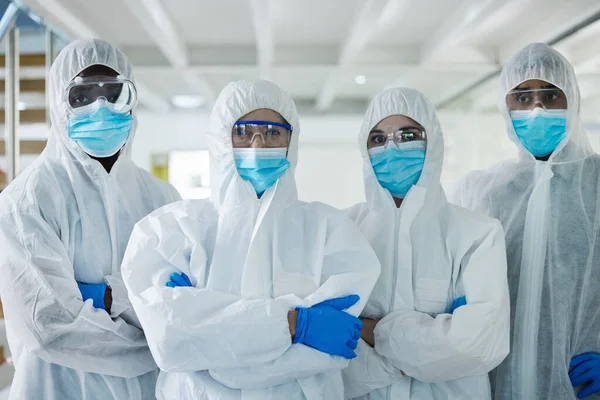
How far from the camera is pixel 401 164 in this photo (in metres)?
1.84

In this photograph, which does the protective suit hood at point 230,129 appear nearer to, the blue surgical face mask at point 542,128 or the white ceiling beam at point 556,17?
the blue surgical face mask at point 542,128

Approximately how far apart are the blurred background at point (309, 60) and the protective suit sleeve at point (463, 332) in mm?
1569

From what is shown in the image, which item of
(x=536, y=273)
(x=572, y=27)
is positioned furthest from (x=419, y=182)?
(x=572, y=27)

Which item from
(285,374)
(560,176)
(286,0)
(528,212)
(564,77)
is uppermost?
(286,0)

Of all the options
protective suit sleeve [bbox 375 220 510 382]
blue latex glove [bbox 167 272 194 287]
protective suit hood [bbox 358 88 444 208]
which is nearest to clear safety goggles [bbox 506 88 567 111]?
protective suit hood [bbox 358 88 444 208]

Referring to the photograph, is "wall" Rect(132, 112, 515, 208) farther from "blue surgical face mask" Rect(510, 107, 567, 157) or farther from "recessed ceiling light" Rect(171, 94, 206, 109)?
"blue surgical face mask" Rect(510, 107, 567, 157)

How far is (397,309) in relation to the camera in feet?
5.69

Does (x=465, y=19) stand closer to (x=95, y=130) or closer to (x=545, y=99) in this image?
(x=545, y=99)

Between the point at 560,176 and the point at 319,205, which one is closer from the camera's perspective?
the point at 319,205

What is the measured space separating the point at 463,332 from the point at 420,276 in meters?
0.24

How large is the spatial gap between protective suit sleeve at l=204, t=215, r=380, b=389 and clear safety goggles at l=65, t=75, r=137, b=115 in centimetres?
84

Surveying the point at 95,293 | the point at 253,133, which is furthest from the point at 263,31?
the point at 95,293

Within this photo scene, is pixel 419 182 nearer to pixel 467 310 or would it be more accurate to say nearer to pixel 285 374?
pixel 467 310

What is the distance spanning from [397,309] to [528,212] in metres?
0.66
